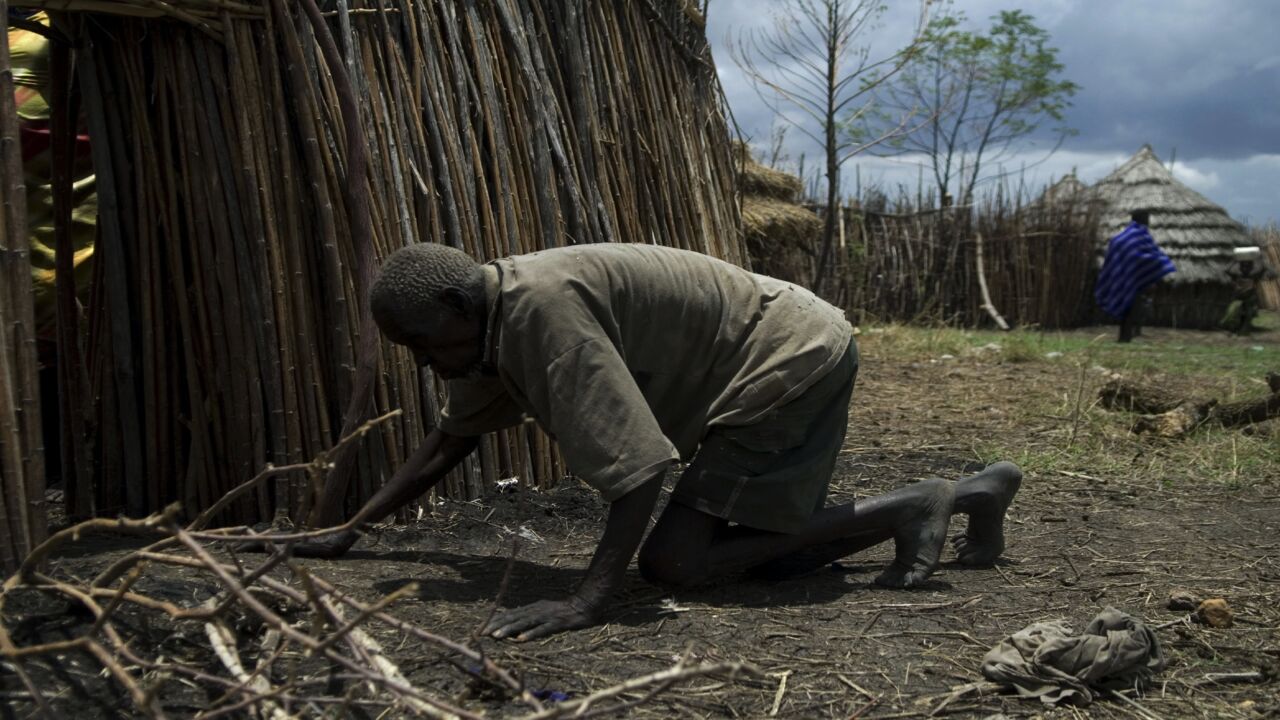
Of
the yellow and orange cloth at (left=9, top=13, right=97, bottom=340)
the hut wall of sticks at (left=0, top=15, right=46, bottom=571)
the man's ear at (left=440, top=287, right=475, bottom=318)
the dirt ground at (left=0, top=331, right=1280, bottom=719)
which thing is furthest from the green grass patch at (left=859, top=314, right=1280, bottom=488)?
the yellow and orange cloth at (left=9, top=13, right=97, bottom=340)

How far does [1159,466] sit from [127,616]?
13.7ft

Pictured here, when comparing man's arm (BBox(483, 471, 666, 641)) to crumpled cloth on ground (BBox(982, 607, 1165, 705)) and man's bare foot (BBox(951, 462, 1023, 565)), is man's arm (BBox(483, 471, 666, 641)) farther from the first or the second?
man's bare foot (BBox(951, 462, 1023, 565))

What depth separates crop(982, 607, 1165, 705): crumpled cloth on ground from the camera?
222 centimetres

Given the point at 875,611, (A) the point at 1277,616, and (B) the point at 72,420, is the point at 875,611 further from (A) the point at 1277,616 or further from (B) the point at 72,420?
(B) the point at 72,420

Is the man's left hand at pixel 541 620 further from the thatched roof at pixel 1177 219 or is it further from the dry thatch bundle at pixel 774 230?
the thatched roof at pixel 1177 219

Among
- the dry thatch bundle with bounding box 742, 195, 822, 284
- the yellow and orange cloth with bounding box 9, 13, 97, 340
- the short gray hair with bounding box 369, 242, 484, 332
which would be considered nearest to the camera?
the short gray hair with bounding box 369, 242, 484, 332

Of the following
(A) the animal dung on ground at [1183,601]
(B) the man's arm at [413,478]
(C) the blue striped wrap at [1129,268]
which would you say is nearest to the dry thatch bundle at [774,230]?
(C) the blue striped wrap at [1129,268]

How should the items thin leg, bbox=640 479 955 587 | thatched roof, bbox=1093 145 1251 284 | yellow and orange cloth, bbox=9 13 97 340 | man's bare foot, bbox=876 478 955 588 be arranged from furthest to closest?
thatched roof, bbox=1093 145 1251 284 < yellow and orange cloth, bbox=9 13 97 340 < man's bare foot, bbox=876 478 955 588 < thin leg, bbox=640 479 955 587

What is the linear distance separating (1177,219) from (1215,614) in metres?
14.2

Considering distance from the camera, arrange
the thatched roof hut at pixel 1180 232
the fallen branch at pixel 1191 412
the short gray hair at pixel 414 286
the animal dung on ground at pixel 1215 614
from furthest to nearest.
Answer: the thatched roof hut at pixel 1180 232 < the fallen branch at pixel 1191 412 < the animal dung on ground at pixel 1215 614 < the short gray hair at pixel 414 286

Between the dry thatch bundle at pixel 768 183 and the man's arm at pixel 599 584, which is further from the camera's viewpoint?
the dry thatch bundle at pixel 768 183

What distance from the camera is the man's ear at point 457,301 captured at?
2410 mm

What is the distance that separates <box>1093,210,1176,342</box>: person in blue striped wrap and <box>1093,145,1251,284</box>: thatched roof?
7.78ft

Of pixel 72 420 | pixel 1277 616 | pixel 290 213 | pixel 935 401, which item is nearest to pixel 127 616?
pixel 290 213
